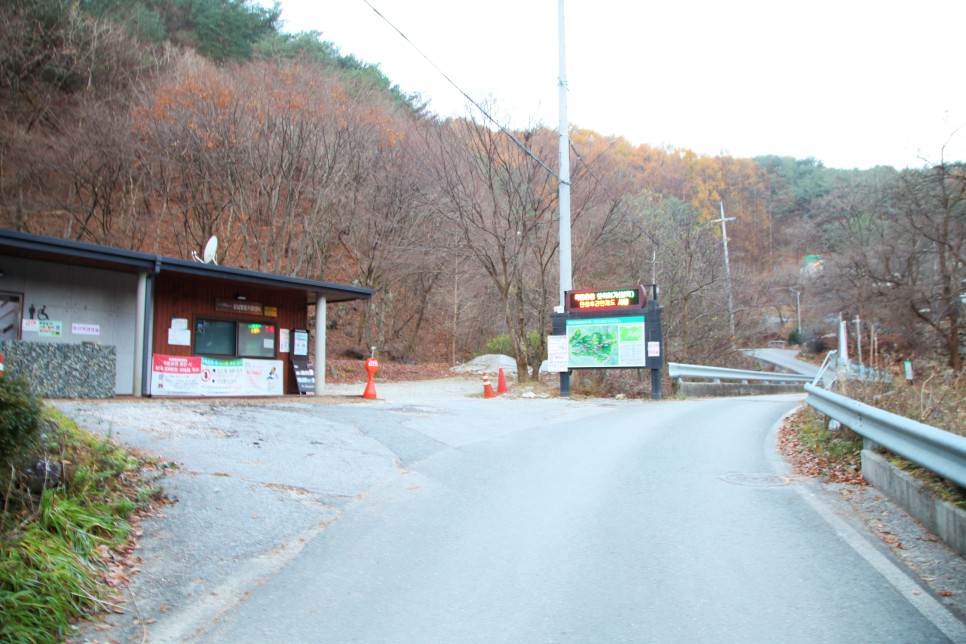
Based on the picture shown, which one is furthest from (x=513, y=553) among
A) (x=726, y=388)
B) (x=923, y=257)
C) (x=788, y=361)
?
(x=788, y=361)

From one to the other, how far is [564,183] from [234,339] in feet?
36.3

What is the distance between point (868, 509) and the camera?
6.87 meters

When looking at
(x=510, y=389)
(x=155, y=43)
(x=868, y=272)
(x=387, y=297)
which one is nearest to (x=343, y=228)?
(x=387, y=297)

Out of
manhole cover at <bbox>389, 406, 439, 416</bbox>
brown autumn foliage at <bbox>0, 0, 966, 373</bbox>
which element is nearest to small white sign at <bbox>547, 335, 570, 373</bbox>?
brown autumn foliage at <bbox>0, 0, 966, 373</bbox>

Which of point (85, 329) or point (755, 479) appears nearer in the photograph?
point (755, 479)

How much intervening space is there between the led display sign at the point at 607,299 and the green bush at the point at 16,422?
742 inches

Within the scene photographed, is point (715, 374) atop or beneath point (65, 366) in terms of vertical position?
beneath

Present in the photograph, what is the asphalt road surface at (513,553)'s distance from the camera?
4.29 metres

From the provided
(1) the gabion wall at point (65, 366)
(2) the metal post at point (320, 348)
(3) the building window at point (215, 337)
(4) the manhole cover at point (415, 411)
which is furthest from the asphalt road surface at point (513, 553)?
(2) the metal post at point (320, 348)

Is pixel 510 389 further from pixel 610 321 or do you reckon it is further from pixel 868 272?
pixel 868 272

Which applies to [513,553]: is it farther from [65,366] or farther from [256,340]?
[256,340]

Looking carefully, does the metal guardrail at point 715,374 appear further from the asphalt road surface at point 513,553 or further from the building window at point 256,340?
the asphalt road surface at point 513,553

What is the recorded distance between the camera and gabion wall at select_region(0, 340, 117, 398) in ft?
44.0

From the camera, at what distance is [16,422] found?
4938 millimetres
